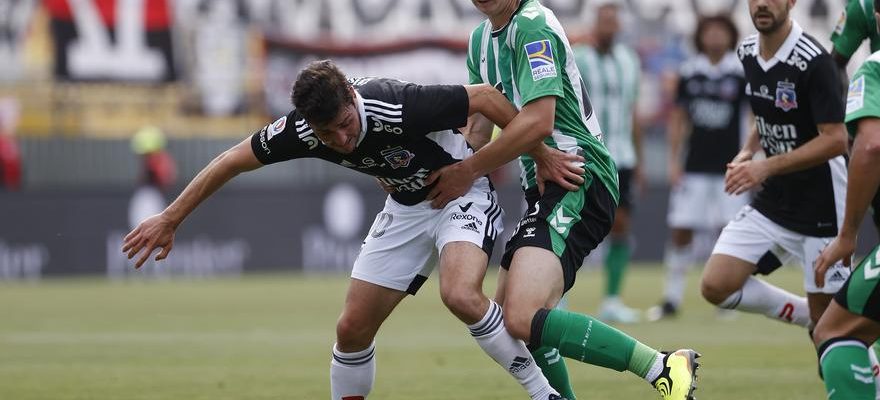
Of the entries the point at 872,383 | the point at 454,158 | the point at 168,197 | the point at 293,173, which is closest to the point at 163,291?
the point at 168,197

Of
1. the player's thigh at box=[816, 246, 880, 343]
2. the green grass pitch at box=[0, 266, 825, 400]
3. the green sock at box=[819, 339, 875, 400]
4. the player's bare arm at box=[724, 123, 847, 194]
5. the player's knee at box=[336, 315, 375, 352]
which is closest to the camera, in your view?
the player's thigh at box=[816, 246, 880, 343]

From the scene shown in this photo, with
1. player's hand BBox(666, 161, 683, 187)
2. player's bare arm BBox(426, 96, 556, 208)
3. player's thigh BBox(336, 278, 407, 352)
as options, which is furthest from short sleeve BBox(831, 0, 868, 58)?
player's hand BBox(666, 161, 683, 187)

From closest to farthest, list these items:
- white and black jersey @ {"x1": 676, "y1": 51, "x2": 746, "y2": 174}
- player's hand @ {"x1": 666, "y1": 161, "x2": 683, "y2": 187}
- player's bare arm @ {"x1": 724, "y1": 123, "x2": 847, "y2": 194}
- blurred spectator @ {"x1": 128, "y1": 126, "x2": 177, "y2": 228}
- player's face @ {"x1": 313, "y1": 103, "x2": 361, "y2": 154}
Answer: player's face @ {"x1": 313, "y1": 103, "x2": 361, "y2": 154} → player's bare arm @ {"x1": 724, "y1": 123, "x2": 847, "y2": 194} → white and black jersey @ {"x1": 676, "y1": 51, "x2": 746, "y2": 174} → player's hand @ {"x1": 666, "y1": 161, "x2": 683, "y2": 187} → blurred spectator @ {"x1": 128, "y1": 126, "x2": 177, "y2": 228}

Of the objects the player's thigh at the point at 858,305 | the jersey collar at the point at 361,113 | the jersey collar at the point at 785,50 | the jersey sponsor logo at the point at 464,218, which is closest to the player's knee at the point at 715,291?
the jersey collar at the point at 785,50

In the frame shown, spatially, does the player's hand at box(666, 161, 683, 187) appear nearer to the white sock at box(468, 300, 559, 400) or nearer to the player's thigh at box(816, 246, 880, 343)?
the white sock at box(468, 300, 559, 400)

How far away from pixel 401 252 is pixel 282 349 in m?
4.16

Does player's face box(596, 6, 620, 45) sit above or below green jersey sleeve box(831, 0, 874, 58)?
below

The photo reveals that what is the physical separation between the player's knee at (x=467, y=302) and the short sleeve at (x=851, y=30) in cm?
296

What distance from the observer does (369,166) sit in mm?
6840

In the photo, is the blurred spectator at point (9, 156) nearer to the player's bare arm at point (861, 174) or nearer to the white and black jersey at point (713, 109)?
the white and black jersey at point (713, 109)

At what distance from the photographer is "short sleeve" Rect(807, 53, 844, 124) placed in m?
7.65

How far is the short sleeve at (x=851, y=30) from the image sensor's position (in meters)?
8.12

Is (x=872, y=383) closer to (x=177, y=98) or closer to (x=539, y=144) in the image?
(x=539, y=144)

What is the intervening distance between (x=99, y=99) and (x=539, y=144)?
18377 mm
